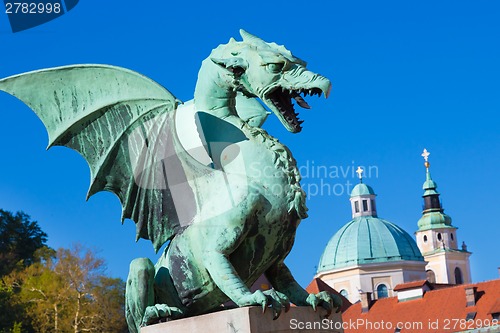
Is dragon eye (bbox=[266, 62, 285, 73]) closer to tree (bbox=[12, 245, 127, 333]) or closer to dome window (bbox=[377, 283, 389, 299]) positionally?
tree (bbox=[12, 245, 127, 333])

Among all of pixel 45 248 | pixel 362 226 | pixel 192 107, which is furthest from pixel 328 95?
pixel 362 226

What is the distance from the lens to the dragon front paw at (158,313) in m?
6.68

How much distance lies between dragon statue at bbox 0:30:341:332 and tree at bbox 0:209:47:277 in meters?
44.3

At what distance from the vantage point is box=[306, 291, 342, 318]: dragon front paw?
672 centimetres

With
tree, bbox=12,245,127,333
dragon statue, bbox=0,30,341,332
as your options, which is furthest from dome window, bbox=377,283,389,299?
dragon statue, bbox=0,30,341,332

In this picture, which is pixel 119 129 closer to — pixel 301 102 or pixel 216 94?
pixel 216 94

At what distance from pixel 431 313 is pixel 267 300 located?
49361 millimetres

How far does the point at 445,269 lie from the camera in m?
87.1

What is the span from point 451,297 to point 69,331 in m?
23.8

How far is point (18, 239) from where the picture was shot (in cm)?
5303

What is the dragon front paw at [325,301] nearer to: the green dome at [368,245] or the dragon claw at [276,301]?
the dragon claw at [276,301]

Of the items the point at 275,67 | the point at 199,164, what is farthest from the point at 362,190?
the point at 275,67

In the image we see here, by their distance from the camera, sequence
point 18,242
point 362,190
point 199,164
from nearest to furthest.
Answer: point 199,164 → point 18,242 → point 362,190

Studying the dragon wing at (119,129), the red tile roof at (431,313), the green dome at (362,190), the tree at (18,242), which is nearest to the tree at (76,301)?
the tree at (18,242)
